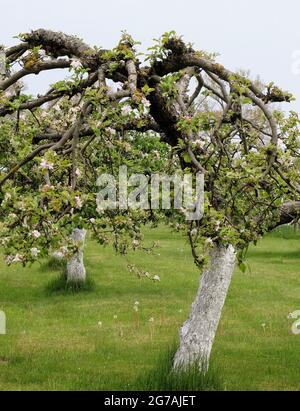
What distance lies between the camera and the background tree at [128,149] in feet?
17.7

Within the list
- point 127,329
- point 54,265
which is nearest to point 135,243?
point 127,329

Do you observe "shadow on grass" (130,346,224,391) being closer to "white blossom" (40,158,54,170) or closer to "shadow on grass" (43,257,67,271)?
"white blossom" (40,158,54,170)

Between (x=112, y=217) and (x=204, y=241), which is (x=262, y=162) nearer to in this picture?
(x=204, y=241)

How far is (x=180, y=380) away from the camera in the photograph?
953 centimetres

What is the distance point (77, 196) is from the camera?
525 centimetres

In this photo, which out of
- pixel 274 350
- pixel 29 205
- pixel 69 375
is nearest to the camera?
pixel 29 205

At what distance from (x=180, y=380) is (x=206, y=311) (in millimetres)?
1101

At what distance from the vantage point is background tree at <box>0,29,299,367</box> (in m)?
5.39

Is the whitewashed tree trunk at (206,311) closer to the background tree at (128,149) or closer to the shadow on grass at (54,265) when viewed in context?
the background tree at (128,149)

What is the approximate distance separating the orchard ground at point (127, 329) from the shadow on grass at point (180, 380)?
173 millimetres

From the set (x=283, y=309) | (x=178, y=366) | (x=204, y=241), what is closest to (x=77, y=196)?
(x=204, y=241)

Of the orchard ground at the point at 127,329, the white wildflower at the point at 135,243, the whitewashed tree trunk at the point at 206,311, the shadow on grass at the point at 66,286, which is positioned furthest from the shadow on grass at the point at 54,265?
the white wildflower at the point at 135,243

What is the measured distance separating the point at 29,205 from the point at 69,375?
6.57 meters

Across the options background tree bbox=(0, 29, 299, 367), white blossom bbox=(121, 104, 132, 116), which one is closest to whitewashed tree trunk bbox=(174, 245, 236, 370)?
background tree bbox=(0, 29, 299, 367)
